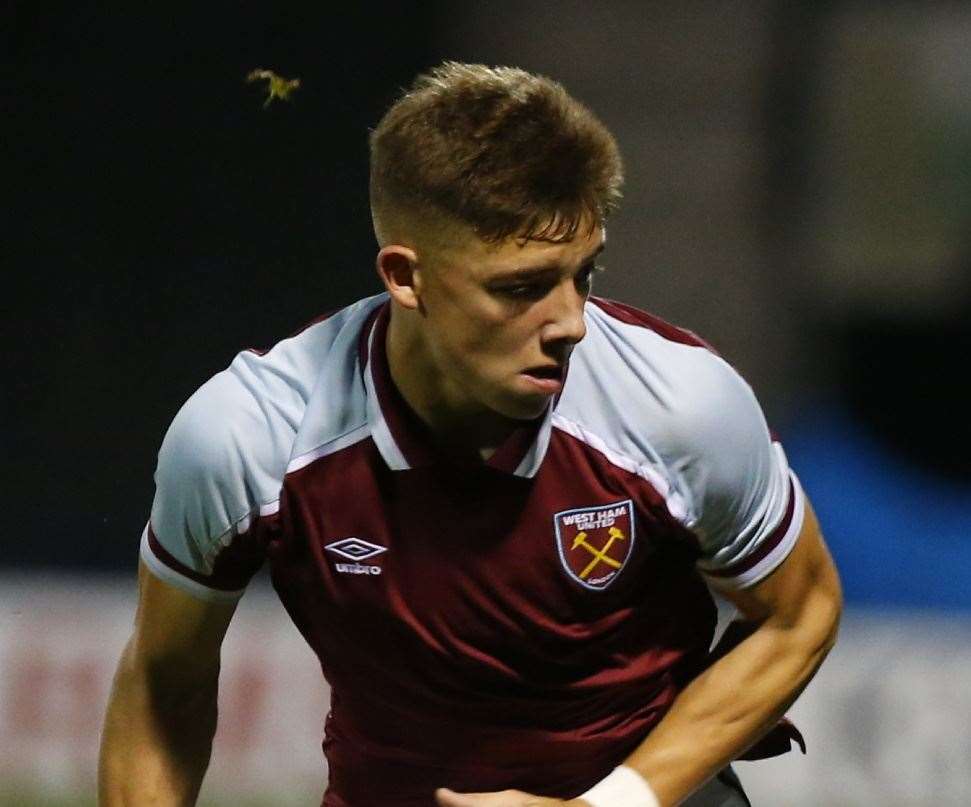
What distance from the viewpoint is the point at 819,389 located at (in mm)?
4453

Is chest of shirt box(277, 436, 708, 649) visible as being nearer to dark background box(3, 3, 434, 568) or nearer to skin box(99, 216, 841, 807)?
skin box(99, 216, 841, 807)

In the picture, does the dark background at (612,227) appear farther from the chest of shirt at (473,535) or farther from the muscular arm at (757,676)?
the chest of shirt at (473,535)

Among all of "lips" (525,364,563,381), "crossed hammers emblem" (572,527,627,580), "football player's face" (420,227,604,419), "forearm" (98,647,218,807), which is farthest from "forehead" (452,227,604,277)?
"forearm" (98,647,218,807)

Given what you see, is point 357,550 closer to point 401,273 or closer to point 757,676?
point 401,273

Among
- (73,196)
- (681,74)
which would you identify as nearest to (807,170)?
(681,74)

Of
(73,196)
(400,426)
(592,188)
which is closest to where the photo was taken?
(592,188)

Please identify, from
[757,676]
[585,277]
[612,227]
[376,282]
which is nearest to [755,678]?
[757,676]

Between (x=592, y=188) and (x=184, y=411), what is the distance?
60cm

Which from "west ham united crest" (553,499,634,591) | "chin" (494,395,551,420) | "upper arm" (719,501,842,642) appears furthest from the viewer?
"upper arm" (719,501,842,642)

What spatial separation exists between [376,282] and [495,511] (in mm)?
2078

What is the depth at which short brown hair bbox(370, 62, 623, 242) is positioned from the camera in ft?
6.96

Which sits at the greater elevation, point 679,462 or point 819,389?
point 679,462

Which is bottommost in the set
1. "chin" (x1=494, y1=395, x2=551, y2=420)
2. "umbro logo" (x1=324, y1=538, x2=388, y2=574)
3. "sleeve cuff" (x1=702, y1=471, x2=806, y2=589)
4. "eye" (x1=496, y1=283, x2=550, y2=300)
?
"umbro logo" (x1=324, y1=538, x2=388, y2=574)

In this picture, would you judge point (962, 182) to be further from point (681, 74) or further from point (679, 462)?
point (679, 462)
